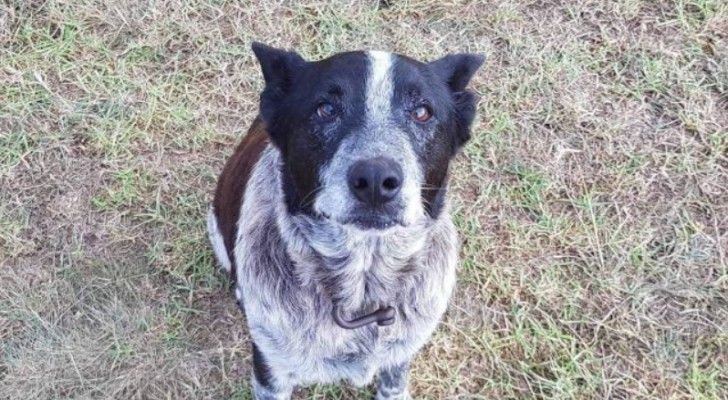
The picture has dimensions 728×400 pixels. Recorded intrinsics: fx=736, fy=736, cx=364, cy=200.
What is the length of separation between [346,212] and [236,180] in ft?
3.38

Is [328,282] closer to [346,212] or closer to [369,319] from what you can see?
[369,319]

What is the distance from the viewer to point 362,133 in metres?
2.60

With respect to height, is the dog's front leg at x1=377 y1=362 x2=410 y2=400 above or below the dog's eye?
below

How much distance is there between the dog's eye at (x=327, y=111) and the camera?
267cm

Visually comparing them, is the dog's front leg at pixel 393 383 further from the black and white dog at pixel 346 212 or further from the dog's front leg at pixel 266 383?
the dog's front leg at pixel 266 383

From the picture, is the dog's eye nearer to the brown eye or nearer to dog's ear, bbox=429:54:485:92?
the brown eye

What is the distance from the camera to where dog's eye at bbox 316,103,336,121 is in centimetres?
267

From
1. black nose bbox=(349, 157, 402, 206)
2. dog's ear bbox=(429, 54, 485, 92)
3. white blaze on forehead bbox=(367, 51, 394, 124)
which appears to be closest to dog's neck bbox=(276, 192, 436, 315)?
black nose bbox=(349, 157, 402, 206)

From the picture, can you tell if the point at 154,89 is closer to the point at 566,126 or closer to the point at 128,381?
the point at 128,381

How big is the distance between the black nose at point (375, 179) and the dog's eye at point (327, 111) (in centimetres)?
27

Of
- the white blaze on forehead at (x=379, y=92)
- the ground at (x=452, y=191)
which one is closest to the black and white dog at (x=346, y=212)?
the white blaze on forehead at (x=379, y=92)

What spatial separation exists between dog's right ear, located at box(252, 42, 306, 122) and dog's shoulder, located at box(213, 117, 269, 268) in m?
0.33

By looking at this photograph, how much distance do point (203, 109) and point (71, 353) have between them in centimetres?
163

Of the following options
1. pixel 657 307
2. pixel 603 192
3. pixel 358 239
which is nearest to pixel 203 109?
pixel 358 239
